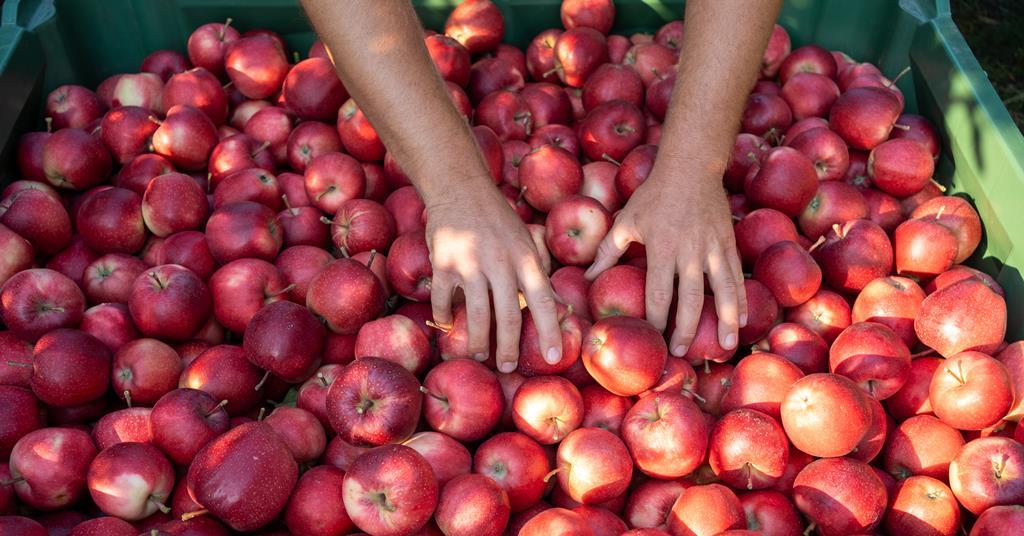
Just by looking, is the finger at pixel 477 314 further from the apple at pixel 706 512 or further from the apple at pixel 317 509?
the apple at pixel 706 512

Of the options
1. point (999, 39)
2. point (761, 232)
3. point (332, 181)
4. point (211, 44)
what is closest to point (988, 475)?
point (761, 232)

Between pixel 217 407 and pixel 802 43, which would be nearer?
pixel 217 407

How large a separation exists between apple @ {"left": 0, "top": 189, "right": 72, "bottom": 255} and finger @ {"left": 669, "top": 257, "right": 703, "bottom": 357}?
1.86 meters

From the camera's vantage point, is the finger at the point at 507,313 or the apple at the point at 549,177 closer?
the finger at the point at 507,313

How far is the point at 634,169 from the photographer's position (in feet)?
8.27

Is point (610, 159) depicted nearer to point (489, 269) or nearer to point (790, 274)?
point (790, 274)

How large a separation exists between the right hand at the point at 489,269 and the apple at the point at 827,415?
56 centimetres

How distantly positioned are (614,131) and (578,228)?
55 cm

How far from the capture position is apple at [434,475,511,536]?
173 centimetres

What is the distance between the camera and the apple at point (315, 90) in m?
2.87

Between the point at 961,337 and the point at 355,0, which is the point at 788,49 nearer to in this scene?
the point at 961,337

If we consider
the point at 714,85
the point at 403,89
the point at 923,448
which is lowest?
the point at 923,448

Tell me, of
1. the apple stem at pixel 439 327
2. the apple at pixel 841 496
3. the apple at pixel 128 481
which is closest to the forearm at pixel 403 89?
the apple stem at pixel 439 327

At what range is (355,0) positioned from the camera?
1956 mm
